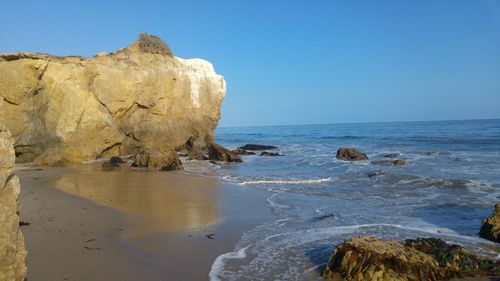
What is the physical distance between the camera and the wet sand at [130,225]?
17.4 ft

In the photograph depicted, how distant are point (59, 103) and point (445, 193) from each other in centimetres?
1730

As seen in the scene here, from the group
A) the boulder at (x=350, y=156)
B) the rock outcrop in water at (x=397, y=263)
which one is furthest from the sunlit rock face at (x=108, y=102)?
the rock outcrop in water at (x=397, y=263)

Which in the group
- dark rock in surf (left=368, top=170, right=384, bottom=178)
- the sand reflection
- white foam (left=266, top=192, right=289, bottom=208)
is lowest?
dark rock in surf (left=368, top=170, right=384, bottom=178)

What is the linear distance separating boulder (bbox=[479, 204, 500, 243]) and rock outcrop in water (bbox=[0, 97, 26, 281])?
6.97 meters

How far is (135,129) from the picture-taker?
2325cm

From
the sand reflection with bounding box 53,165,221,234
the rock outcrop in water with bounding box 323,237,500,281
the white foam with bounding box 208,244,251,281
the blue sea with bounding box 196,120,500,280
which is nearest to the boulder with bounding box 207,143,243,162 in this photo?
the blue sea with bounding box 196,120,500,280

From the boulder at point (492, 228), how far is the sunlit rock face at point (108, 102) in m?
16.8

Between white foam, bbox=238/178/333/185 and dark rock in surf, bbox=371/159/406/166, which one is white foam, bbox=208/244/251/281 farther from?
dark rock in surf, bbox=371/159/406/166

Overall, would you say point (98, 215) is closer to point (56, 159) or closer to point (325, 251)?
point (325, 251)

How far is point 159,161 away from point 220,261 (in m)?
13.1

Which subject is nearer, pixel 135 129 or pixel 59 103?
pixel 59 103

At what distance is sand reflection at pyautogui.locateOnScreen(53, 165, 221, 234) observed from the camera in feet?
26.8

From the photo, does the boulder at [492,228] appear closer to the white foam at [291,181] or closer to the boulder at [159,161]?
the white foam at [291,181]

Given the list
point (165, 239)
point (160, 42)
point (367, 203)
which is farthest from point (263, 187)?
point (160, 42)
